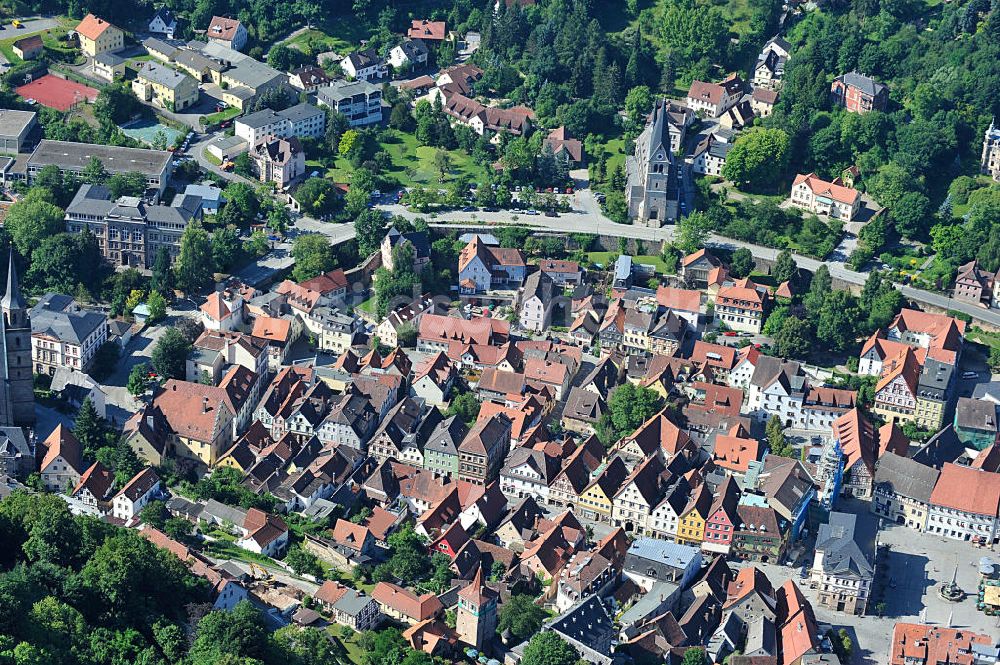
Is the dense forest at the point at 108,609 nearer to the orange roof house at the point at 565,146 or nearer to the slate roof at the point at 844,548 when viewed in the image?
the slate roof at the point at 844,548

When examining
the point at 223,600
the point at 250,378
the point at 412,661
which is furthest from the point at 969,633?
the point at 250,378

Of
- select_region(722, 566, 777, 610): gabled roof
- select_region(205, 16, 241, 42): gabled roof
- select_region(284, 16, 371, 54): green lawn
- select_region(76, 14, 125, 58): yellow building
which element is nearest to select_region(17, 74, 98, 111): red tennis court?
select_region(76, 14, 125, 58): yellow building

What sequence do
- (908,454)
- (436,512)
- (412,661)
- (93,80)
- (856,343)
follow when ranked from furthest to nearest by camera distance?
(93,80) → (856,343) → (908,454) → (436,512) → (412,661)

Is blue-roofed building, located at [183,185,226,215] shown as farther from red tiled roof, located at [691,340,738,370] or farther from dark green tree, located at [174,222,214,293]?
red tiled roof, located at [691,340,738,370]

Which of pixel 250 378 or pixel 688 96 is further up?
pixel 688 96

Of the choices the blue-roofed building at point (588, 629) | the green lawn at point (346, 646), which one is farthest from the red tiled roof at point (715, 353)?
the green lawn at point (346, 646)

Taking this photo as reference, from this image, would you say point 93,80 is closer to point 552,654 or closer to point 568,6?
point 568,6

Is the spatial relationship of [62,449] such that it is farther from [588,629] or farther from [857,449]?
[857,449]
